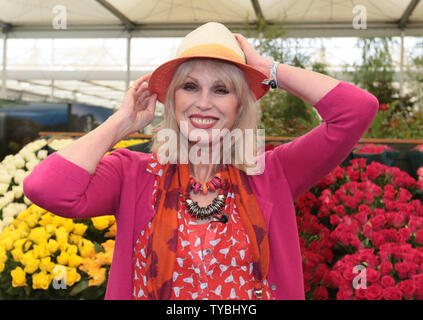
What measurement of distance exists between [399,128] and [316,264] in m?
3.52

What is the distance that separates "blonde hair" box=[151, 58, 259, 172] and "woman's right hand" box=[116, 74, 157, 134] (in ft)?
0.18

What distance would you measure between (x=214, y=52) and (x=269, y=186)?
39cm

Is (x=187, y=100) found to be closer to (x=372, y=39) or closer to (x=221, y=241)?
(x=221, y=241)

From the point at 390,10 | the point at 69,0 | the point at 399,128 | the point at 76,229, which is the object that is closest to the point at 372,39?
the point at 390,10

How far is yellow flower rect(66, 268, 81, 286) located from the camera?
1.35 meters

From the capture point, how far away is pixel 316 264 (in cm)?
151

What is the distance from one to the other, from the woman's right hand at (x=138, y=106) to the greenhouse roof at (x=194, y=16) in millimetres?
7683

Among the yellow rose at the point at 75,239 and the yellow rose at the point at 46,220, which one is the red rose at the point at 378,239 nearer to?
the yellow rose at the point at 75,239

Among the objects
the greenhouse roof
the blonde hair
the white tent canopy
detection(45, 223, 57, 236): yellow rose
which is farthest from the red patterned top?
the white tent canopy

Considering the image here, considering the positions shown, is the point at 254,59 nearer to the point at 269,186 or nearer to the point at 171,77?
the point at 171,77

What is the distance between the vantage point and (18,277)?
4.41 feet

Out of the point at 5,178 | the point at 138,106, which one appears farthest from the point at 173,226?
the point at 5,178

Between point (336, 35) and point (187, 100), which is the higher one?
point (336, 35)

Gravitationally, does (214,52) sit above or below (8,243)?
above
